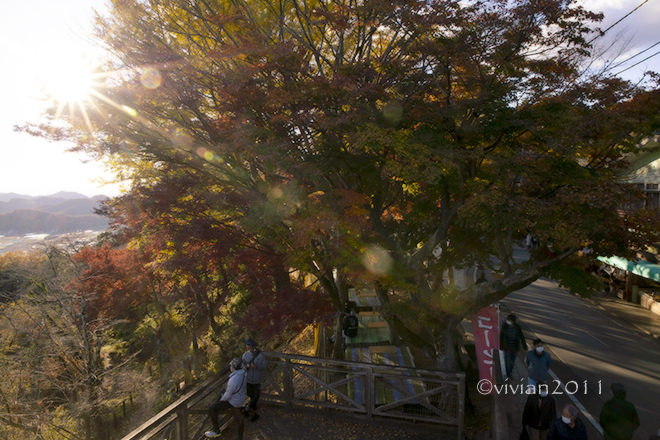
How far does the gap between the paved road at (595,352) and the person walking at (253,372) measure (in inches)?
292

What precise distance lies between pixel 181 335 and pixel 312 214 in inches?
654

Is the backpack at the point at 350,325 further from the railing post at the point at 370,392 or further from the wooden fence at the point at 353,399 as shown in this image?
→ the railing post at the point at 370,392

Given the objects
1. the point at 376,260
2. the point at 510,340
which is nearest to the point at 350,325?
the point at 376,260

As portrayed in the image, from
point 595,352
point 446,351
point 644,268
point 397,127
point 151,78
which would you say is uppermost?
point 151,78

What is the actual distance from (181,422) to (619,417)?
6744 millimetres

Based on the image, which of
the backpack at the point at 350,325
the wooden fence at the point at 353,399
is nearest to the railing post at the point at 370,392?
the wooden fence at the point at 353,399

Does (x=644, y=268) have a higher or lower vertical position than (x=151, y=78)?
lower

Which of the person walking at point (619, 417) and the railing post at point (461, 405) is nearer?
the person walking at point (619, 417)

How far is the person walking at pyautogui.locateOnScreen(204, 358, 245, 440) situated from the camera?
4680mm

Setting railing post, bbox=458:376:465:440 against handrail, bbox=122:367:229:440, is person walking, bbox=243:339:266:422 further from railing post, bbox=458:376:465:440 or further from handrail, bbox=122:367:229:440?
railing post, bbox=458:376:465:440

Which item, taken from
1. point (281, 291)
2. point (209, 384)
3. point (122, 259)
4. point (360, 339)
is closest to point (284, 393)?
point (209, 384)

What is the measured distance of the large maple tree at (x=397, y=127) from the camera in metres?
5.81

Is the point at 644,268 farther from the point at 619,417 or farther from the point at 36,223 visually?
the point at 36,223

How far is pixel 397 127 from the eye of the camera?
6852 millimetres
